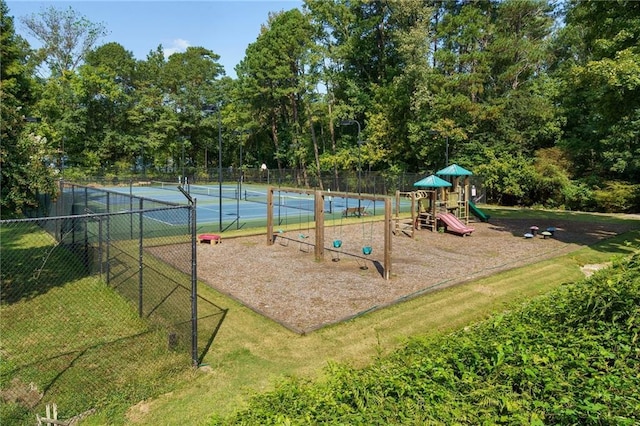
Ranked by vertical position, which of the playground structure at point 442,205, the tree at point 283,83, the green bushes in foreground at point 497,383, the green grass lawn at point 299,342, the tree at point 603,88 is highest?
the tree at point 283,83

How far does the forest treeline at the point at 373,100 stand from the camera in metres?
22.5

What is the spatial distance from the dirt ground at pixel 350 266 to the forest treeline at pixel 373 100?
18.1ft

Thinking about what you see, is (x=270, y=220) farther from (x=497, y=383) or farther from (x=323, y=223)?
(x=497, y=383)

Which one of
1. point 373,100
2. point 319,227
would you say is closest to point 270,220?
point 319,227

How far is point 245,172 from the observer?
6469cm

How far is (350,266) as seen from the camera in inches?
535

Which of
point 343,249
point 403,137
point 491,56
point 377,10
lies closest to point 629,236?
point 343,249

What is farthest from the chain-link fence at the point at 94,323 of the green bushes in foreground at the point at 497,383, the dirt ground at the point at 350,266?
the green bushes in foreground at the point at 497,383

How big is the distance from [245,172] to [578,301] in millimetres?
61609

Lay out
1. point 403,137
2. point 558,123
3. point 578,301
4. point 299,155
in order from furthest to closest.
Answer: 1. point 299,155
2. point 403,137
3. point 558,123
4. point 578,301

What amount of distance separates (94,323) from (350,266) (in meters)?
7.60

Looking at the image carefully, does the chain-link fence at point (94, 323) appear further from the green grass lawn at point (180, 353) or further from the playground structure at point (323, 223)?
the playground structure at point (323, 223)

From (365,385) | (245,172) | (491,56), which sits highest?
(491,56)

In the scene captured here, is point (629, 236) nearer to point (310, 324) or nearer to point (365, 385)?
point (310, 324)
